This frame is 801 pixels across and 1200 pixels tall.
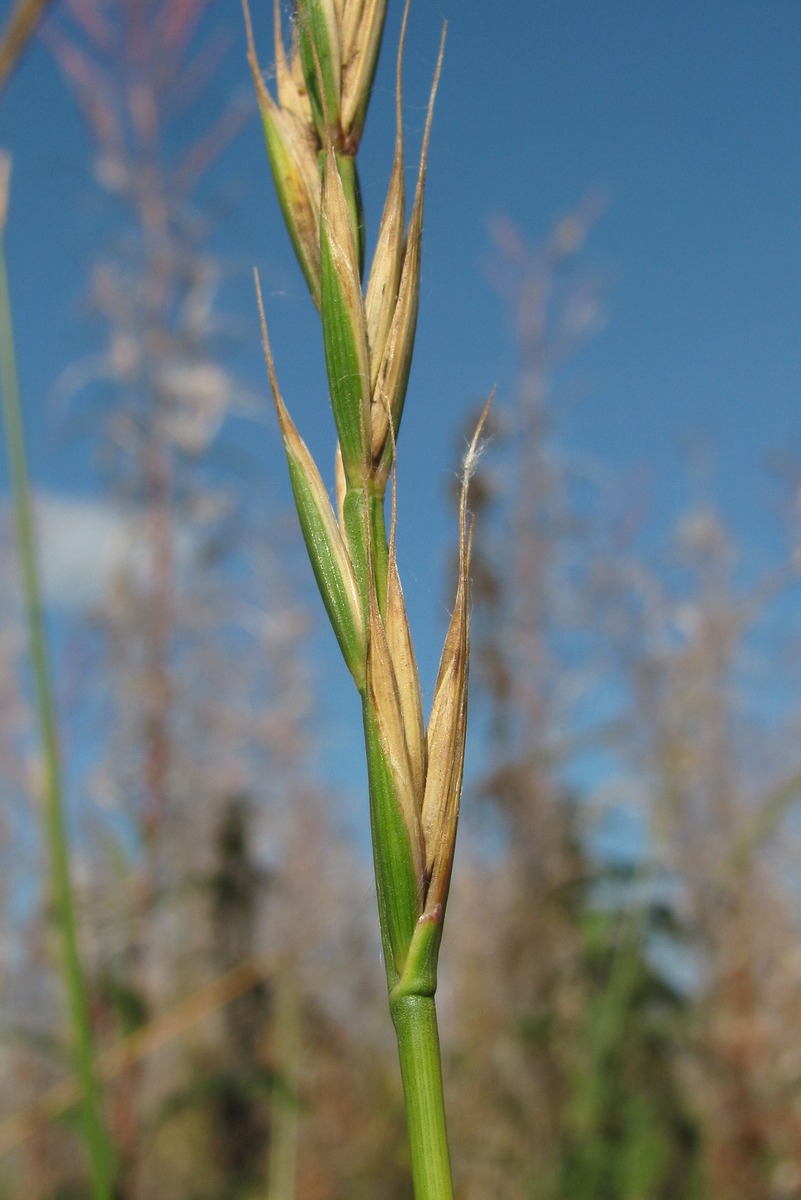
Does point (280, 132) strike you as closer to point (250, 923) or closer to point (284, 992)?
point (284, 992)

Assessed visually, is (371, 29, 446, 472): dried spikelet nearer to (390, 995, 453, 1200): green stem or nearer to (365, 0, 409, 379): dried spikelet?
(365, 0, 409, 379): dried spikelet

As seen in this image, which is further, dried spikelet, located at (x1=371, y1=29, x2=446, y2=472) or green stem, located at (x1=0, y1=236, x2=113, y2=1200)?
green stem, located at (x1=0, y1=236, x2=113, y2=1200)

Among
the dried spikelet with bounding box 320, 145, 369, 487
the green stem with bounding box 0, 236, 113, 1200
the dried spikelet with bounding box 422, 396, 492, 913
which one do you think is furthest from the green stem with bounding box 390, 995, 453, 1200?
the green stem with bounding box 0, 236, 113, 1200

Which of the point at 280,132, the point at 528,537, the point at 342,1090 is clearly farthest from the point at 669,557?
the point at 280,132

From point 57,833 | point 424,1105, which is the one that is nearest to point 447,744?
point 424,1105

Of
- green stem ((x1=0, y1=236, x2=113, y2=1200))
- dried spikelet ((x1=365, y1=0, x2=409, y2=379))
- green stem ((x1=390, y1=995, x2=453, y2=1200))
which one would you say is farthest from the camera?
green stem ((x1=0, y1=236, x2=113, y2=1200))

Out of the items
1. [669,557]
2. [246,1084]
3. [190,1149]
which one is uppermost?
[669,557]
